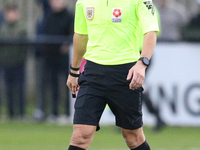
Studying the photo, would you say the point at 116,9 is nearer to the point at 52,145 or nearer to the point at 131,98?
the point at 131,98

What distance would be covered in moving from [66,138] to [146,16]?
15.4 feet

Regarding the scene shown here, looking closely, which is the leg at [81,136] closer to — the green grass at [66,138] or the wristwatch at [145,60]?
the wristwatch at [145,60]

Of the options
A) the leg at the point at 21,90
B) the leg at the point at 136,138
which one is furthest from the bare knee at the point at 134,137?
the leg at the point at 21,90

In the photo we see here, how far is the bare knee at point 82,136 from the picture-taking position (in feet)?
16.7

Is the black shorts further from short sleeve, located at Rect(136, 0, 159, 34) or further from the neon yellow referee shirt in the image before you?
short sleeve, located at Rect(136, 0, 159, 34)

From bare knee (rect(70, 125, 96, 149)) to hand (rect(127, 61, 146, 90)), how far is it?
0.60 meters

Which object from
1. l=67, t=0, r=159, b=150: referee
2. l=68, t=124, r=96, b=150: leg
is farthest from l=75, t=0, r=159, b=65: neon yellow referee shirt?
l=68, t=124, r=96, b=150: leg

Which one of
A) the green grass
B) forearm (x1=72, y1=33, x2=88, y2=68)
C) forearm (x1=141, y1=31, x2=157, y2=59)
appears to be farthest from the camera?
the green grass

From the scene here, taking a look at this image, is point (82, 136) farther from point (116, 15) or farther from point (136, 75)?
point (116, 15)

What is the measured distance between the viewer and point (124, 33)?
17.1 ft

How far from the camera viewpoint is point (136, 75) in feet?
15.9

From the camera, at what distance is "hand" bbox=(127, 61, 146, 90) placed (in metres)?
4.84

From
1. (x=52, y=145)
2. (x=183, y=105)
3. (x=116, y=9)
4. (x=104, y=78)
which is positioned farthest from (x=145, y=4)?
(x=183, y=105)

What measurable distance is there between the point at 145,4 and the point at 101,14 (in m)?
0.44
